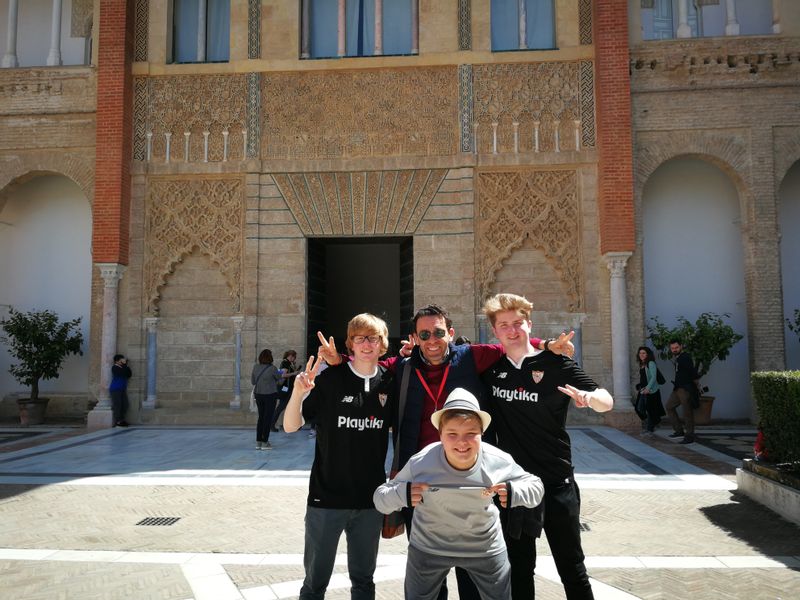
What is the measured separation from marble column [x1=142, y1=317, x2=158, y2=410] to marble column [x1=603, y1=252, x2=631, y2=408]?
891 cm

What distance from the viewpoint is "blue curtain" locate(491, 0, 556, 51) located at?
40.4ft

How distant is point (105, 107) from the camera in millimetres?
12070

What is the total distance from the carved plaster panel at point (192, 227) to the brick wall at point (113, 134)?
559 mm

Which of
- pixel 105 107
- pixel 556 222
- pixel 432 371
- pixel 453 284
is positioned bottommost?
pixel 432 371

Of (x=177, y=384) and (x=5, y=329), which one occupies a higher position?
(x=5, y=329)

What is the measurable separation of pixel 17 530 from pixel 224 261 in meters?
7.67

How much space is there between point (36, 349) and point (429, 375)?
1156 cm

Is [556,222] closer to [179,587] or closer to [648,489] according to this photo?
[648,489]

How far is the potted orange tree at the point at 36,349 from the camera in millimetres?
11719

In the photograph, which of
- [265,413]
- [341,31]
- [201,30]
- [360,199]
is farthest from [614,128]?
[201,30]

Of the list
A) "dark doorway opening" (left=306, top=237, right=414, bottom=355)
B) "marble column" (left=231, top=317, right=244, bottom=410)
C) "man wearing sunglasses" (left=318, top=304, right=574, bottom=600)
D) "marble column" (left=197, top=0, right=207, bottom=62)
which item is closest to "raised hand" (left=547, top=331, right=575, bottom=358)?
"man wearing sunglasses" (left=318, top=304, right=574, bottom=600)

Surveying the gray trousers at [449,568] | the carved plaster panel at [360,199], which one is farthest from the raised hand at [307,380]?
the carved plaster panel at [360,199]

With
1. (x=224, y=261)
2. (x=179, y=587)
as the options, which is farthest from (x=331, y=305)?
(x=179, y=587)

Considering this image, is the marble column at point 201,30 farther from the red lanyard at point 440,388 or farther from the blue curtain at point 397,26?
the red lanyard at point 440,388
